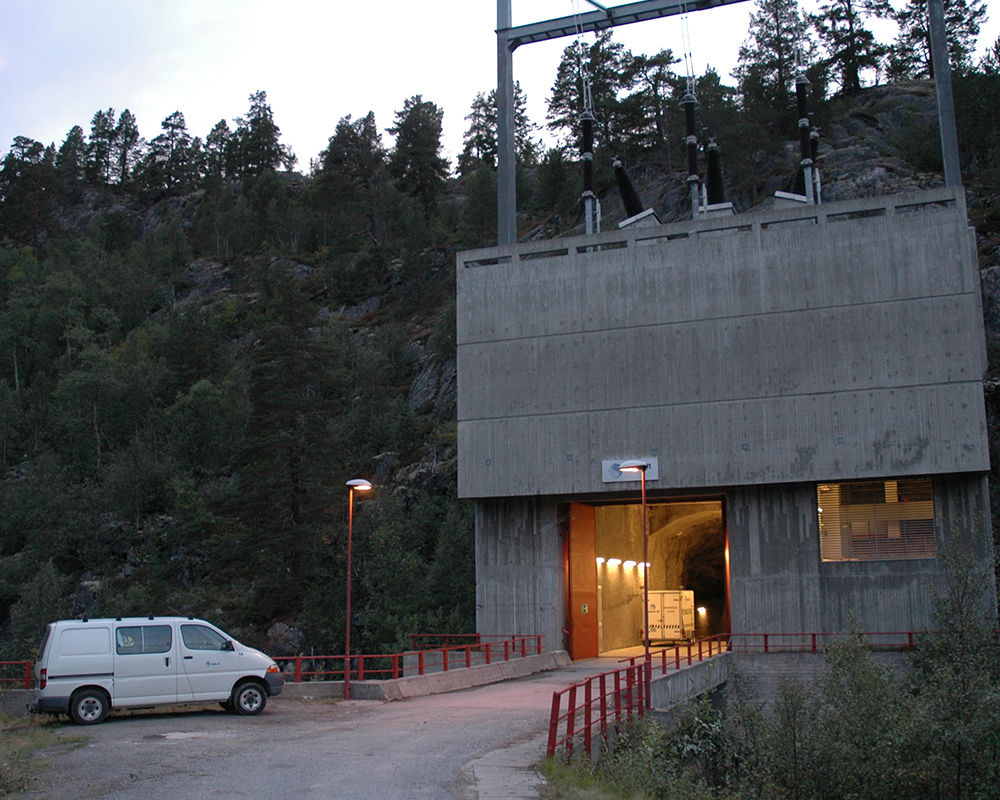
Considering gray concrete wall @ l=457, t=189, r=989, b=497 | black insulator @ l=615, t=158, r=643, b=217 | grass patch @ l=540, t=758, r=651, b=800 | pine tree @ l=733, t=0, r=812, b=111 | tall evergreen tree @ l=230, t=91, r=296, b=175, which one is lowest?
grass patch @ l=540, t=758, r=651, b=800

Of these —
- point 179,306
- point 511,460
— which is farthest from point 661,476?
point 179,306

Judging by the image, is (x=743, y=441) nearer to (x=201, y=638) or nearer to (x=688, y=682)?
(x=688, y=682)

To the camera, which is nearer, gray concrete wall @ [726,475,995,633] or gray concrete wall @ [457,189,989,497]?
gray concrete wall @ [457,189,989,497]

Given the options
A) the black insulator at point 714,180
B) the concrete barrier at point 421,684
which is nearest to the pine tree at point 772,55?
the black insulator at point 714,180

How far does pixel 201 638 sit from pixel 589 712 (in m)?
7.56

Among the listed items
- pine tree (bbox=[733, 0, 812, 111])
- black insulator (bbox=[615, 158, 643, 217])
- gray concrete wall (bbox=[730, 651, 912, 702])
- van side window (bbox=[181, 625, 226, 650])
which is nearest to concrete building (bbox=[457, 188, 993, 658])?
gray concrete wall (bbox=[730, 651, 912, 702])

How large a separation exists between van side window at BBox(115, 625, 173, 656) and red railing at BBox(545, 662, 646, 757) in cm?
706

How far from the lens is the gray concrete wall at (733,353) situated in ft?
102

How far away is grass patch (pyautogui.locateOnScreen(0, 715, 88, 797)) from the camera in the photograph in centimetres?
1217

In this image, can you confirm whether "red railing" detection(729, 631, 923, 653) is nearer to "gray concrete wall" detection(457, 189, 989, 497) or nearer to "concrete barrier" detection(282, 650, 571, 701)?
"gray concrete wall" detection(457, 189, 989, 497)

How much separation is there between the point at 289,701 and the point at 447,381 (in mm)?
51216

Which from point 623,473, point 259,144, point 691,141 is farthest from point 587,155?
point 259,144

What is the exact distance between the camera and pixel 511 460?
1377 inches

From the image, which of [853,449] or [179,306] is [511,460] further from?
[179,306]
